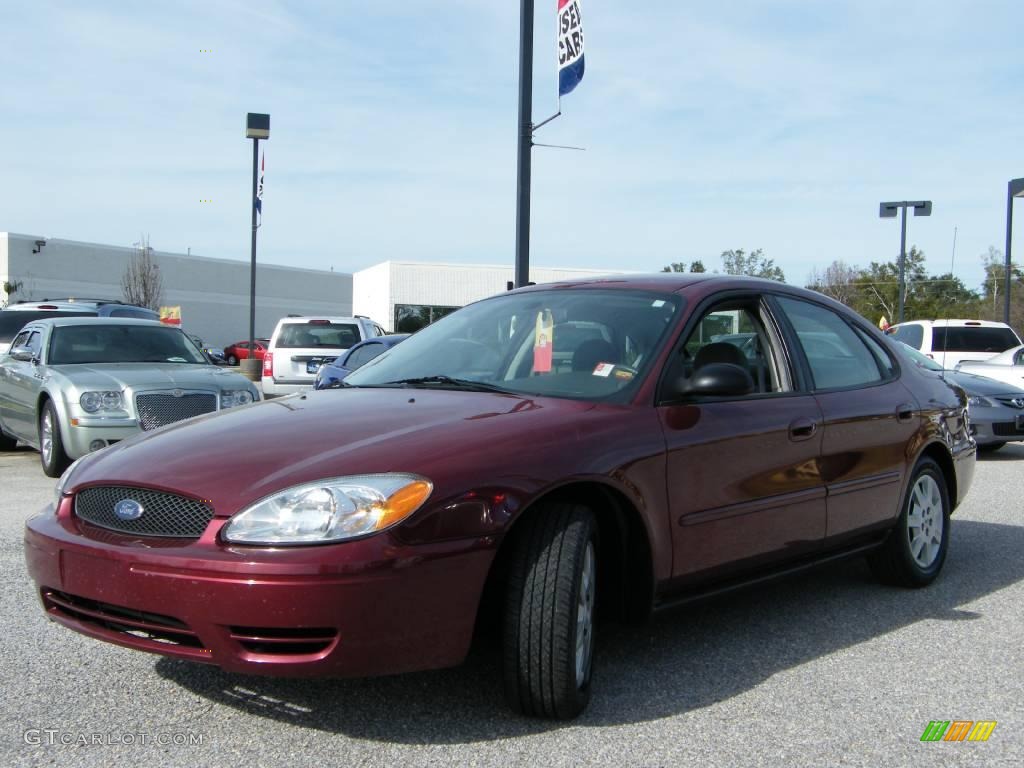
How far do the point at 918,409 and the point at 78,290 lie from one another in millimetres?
50515

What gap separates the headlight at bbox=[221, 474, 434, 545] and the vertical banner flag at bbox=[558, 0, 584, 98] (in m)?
9.00

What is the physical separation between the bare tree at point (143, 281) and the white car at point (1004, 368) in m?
40.3

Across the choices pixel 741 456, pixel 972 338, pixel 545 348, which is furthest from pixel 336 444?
pixel 972 338

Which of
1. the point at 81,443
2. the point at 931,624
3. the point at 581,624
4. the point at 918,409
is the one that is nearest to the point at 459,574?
the point at 581,624

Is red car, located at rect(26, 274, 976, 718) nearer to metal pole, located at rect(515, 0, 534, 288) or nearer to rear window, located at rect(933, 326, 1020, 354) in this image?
metal pole, located at rect(515, 0, 534, 288)

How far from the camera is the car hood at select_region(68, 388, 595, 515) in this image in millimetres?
3215

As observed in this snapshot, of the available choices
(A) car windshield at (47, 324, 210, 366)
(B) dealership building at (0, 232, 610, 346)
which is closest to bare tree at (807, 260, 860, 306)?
(B) dealership building at (0, 232, 610, 346)

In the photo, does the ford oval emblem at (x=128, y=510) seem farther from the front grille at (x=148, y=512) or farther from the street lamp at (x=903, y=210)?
the street lamp at (x=903, y=210)

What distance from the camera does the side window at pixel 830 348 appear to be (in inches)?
190

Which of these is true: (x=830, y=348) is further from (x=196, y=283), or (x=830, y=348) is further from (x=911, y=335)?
(x=196, y=283)

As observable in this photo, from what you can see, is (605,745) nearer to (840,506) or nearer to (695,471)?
(695,471)

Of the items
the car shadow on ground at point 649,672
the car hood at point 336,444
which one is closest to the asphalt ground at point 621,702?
the car shadow on ground at point 649,672

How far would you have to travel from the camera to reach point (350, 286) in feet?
217

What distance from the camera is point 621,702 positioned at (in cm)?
366
